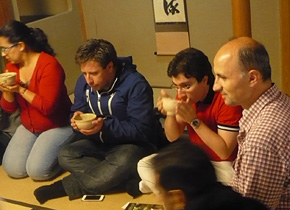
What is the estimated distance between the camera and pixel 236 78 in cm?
200

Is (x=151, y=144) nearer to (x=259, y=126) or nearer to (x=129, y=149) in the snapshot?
(x=129, y=149)

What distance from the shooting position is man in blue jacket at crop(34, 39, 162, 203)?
9.57ft

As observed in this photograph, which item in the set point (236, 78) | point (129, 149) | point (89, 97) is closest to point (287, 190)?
point (236, 78)

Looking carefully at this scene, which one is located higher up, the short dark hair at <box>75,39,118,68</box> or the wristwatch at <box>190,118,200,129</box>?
the short dark hair at <box>75,39,118,68</box>

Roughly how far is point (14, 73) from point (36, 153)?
522 mm

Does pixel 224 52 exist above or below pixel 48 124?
above

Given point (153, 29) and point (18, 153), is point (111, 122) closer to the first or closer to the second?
point (18, 153)

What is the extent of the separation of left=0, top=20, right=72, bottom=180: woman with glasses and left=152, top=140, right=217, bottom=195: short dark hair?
162 cm

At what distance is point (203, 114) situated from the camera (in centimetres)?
255

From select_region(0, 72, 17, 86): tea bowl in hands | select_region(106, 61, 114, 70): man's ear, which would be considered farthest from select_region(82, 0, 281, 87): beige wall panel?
select_region(0, 72, 17, 86): tea bowl in hands

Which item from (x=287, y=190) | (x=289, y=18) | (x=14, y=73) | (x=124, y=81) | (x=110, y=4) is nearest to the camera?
(x=287, y=190)

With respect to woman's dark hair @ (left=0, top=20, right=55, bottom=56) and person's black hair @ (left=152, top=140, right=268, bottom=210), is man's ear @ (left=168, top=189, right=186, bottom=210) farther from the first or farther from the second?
woman's dark hair @ (left=0, top=20, right=55, bottom=56)

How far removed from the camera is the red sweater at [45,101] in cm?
323

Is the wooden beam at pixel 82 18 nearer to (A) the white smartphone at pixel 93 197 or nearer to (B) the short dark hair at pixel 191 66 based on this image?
(A) the white smartphone at pixel 93 197
